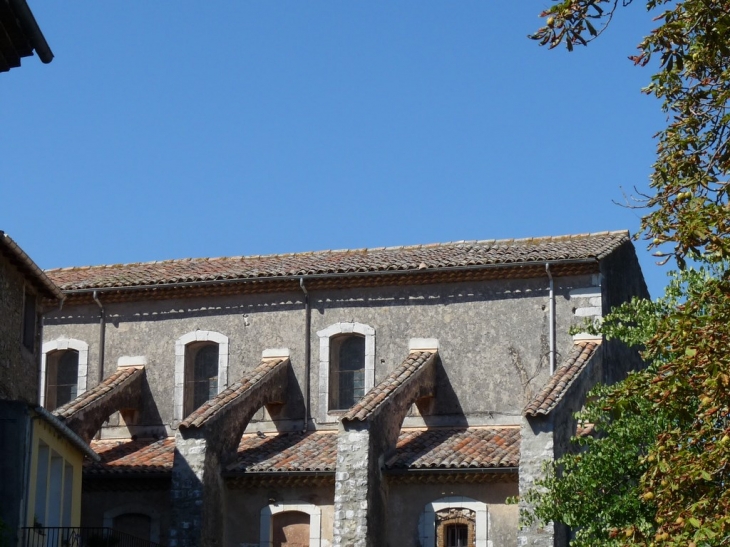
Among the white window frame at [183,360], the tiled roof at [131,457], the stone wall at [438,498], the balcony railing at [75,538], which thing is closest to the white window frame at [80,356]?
the tiled roof at [131,457]

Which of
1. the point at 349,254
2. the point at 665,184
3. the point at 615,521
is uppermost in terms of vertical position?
the point at 349,254

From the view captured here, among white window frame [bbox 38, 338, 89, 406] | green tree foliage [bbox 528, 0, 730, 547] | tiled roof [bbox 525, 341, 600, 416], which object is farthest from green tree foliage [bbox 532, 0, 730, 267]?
white window frame [bbox 38, 338, 89, 406]

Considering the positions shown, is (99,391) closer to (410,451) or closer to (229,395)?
(229,395)

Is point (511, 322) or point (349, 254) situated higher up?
point (349, 254)

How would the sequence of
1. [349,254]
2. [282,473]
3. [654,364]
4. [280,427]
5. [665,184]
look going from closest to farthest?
[665,184] < [654,364] < [282,473] < [280,427] < [349,254]

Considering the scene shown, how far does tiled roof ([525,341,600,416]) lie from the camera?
27.1m

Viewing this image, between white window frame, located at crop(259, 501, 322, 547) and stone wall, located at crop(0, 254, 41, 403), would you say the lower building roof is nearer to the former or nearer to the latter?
white window frame, located at crop(259, 501, 322, 547)

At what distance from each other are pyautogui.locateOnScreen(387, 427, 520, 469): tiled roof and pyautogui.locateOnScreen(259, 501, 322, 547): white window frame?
1.99 meters

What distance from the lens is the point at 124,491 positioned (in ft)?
102

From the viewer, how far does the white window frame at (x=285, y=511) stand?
29.7 m

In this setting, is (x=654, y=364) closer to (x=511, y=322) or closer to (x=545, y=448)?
(x=545, y=448)

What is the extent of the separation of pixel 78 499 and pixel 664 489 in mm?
15355

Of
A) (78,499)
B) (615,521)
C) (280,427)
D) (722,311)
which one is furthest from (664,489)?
(280,427)

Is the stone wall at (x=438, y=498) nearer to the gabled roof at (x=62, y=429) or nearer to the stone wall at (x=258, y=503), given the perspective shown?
the stone wall at (x=258, y=503)
